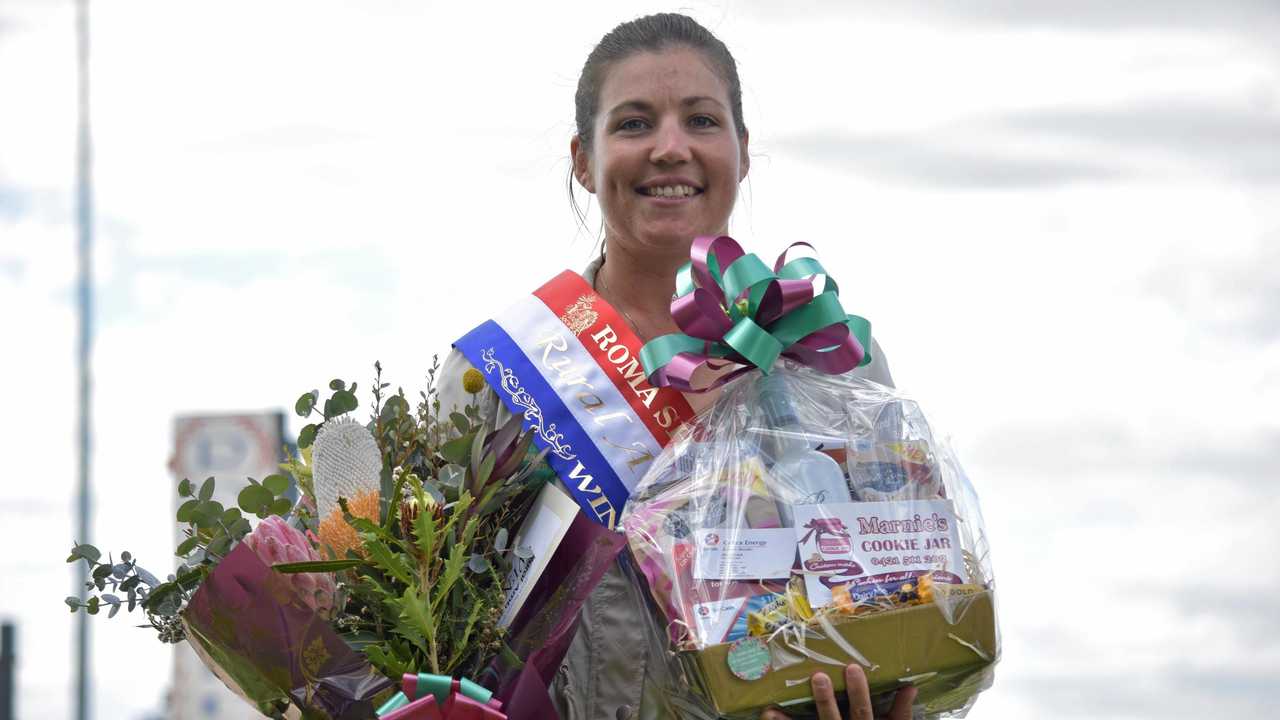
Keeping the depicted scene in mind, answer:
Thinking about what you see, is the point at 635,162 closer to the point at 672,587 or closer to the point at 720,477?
the point at 720,477

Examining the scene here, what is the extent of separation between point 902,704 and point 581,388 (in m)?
1.15

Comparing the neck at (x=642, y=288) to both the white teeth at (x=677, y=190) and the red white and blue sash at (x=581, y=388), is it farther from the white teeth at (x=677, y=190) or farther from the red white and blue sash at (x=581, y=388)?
Result: the white teeth at (x=677, y=190)

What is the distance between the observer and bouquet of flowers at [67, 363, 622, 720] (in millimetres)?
2170

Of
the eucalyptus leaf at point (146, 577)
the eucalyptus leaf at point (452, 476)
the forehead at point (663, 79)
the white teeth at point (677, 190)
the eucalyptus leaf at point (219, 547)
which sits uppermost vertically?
the forehead at point (663, 79)

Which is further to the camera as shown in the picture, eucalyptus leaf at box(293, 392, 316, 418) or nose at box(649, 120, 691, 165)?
nose at box(649, 120, 691, 165)

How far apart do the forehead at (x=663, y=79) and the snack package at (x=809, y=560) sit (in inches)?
31.5

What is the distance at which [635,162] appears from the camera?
2984 mm

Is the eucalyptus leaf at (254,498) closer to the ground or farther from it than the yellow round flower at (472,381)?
closer to the ground

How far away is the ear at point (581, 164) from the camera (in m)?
3.27

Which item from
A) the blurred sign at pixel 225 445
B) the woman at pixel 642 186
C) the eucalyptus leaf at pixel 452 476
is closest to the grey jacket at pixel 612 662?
the woman at pixel 642 186

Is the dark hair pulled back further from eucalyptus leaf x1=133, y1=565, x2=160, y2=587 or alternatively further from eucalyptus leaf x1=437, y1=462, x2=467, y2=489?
eucalyptus leaf x1=133, y1=565, x2=160, y2=587

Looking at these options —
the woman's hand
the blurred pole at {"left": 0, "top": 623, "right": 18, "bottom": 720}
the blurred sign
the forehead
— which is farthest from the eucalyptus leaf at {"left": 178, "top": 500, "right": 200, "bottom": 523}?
the blurred sign

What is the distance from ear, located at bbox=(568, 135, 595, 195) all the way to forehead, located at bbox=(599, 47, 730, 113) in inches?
6.5

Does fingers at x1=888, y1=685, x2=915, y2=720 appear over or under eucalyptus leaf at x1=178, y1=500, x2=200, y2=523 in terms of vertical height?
under
